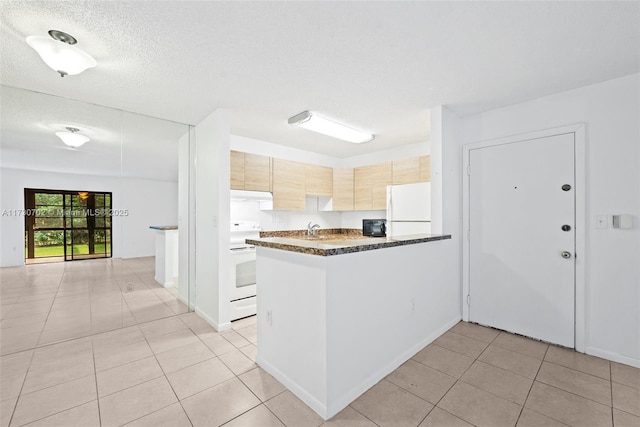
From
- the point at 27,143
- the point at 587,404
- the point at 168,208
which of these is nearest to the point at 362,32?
the point at 587,404

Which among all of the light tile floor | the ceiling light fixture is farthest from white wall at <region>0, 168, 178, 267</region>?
the ceiling light fixture

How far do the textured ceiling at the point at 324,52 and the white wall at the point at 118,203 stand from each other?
0.87 meters

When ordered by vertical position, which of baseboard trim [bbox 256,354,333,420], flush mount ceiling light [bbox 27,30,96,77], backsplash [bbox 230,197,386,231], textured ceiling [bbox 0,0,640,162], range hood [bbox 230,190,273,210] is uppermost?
textured ceiling [bbox 0,0,640,162]

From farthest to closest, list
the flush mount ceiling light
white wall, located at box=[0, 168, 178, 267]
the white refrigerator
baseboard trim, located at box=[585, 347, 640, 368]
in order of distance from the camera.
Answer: the white refrigerator
white wall, located at box=[0, 168, 178, 267]
baseboard trim, located at box=[585, 347, 640, 368]
the flush mount ceiling light

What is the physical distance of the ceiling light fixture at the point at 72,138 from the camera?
288 cm

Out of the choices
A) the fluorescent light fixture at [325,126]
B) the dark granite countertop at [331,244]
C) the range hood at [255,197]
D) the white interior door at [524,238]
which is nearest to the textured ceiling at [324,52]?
the fluorescent light fixture at [325,126]

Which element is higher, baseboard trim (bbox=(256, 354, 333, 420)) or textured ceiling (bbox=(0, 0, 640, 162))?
textured ceiling (bbox=(0, 0, 640, 162))

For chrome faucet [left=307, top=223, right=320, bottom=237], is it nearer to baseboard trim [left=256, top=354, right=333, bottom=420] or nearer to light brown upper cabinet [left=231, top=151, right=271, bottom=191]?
light brown upper cabinet [left=231, top=151, right=271, bottom=191]

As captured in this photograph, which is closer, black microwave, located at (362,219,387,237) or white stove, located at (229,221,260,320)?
white stove, located at (229,221,260,320)

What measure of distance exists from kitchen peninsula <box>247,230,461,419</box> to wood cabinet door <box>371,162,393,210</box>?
203 centimetres

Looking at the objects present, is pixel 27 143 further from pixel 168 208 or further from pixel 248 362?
pixel 248 362

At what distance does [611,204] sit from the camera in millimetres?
2305

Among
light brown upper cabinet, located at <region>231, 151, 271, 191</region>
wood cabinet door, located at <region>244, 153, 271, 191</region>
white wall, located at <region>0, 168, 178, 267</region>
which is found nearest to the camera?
white wall, located at <region>0, 168, 178, 267</region>

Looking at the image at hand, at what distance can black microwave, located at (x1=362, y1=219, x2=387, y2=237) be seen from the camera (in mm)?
4703
